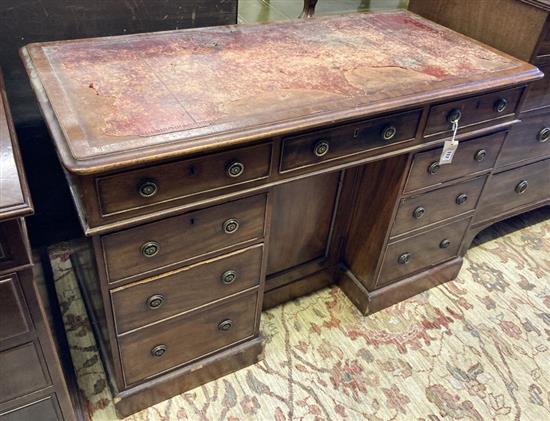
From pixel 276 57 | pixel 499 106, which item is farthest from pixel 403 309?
pixel 276 57

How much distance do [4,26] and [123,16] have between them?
0.34m

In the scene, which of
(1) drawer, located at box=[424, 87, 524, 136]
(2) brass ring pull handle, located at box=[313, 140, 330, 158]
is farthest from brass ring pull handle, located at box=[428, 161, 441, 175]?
(2) brass ring pull handle, located at box=[313, 140, 330, 158]

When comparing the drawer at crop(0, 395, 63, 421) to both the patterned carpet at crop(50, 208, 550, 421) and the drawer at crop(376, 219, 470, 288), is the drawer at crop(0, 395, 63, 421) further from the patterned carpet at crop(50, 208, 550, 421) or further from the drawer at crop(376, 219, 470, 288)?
the drawer at crop(376, 219, 470, 288)

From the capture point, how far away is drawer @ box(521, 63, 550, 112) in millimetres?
1768

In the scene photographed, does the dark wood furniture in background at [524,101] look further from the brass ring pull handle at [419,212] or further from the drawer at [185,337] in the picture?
the drawer at [185,337]

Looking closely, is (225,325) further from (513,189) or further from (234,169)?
(513,189)

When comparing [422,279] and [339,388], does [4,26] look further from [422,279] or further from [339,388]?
[422,279]

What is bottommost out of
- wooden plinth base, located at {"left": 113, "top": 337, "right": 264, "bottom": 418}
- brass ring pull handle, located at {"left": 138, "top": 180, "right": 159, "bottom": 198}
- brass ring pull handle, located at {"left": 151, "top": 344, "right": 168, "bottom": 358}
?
wooden plinth base, located at {"left": 113, "top": 337, "right": 264, "bottom": 418}

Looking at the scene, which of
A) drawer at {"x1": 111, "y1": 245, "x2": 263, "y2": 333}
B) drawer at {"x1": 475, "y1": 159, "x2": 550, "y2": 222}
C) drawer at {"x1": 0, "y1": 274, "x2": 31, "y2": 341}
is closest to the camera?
drawer at {"x1": 0, "y1": 274, "x2": 31, "y2": 341}

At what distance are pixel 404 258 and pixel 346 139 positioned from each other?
0.67 metres

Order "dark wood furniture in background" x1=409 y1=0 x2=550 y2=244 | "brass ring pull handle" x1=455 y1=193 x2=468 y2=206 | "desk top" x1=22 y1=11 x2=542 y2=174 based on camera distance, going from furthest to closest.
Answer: "brass ring pull handle" x1=455 y1=193 x2=468 y2=206 → "dark wood furniture in background" x1=409 y1=0 x2=550 y2=244 → "desk top" x1=22 y1=11 x2=542 y2=174

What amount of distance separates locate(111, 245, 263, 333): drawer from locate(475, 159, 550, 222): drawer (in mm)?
1020

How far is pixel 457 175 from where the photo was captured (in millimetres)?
1687

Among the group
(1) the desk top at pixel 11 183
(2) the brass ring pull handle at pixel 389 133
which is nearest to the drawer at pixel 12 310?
(1) the desk top at pixel 11 183
